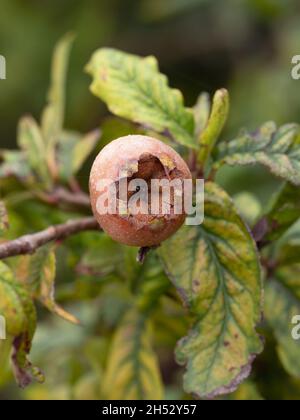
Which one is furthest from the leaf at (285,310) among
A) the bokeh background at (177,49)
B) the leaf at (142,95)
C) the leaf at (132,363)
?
the bokeh background at (177,49)

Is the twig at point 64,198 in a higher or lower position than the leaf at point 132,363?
higher

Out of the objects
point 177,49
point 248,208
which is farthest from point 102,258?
point 177,49

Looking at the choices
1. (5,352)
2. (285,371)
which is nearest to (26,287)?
(5,352)

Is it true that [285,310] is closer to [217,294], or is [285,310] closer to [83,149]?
[217,294]

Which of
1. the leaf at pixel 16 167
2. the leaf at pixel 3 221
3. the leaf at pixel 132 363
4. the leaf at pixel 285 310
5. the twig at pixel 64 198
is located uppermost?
the leaf at pixel 3 221

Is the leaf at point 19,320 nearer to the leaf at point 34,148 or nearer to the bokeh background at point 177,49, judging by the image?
the leaf at point 34,148

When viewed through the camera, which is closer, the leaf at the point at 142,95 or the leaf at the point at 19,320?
the leaf at the point at 19,320
